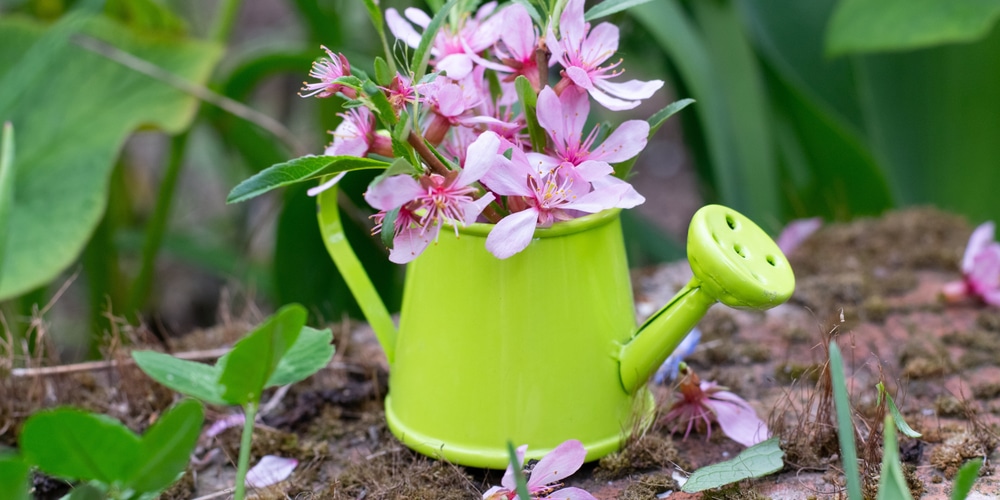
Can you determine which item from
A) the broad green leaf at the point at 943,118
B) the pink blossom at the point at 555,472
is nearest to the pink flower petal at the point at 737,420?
the pink blossom at the point at 555,472

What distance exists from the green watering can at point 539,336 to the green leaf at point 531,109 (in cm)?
5

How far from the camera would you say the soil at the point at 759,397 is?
0.57 meters

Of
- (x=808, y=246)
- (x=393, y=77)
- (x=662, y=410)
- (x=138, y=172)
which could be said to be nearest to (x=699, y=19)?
(x=808, y=246)

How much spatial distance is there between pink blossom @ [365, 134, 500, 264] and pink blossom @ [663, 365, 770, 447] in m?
0.21

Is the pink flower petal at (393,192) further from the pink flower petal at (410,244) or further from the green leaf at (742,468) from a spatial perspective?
the green leaf at (742,468)

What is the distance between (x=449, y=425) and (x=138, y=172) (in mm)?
1542

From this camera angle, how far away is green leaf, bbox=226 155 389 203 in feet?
1.49

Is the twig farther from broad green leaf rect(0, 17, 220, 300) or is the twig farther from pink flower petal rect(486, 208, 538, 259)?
pink flower petal rect(486, 208, 538, 259)

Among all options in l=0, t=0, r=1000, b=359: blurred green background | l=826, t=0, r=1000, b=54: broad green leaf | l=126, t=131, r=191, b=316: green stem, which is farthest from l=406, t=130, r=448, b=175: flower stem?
l=126, t=131, r=191, b=316: green stem

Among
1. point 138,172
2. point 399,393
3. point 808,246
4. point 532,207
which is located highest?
point 532,207

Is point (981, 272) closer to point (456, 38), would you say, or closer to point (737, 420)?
point (737, 420)

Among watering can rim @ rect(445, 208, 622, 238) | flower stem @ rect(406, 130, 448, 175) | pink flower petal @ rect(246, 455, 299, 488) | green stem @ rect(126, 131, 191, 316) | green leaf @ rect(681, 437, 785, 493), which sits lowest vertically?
green stem @ rect(126, 131, 191, 316)

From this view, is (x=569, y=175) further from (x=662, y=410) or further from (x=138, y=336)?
(x=138, y=336)

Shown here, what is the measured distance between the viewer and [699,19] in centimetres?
144
